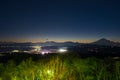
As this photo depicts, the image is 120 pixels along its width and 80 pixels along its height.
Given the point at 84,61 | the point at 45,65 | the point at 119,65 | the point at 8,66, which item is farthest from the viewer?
the point at 8,66

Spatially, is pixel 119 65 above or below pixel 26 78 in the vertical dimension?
above

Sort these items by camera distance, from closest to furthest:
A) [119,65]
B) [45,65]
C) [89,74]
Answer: [119,65] → [45,65] → [89,74]

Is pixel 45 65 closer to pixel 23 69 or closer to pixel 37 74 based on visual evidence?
pixel 37 74

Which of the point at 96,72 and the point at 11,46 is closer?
the point at 96,72

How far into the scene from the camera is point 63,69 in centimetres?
902

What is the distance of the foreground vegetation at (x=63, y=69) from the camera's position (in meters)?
8.98

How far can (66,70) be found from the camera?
9.16 meters

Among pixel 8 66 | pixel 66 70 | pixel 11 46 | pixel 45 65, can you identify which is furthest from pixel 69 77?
pixel 11 46

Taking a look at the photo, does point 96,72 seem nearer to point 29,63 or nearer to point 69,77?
point 69,77

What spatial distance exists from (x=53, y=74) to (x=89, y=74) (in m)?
1.64

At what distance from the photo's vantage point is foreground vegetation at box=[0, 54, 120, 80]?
898 centimetres

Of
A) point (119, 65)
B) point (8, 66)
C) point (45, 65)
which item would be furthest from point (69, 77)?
point (8, 66)

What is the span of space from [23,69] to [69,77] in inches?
110

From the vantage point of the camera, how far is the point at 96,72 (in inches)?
384
